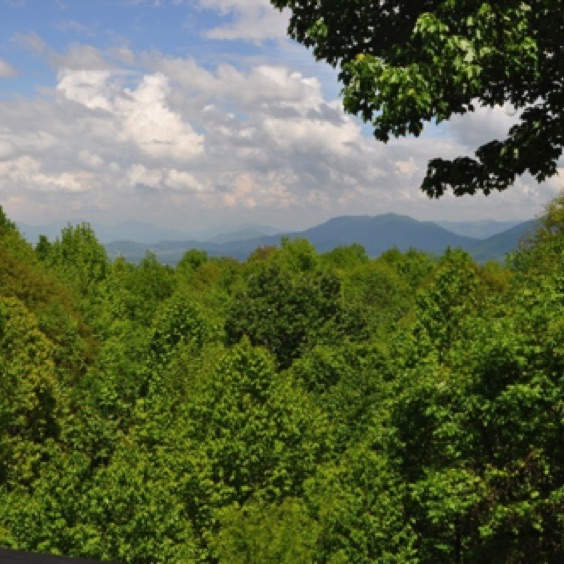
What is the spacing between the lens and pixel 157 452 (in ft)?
113

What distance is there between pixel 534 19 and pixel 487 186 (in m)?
4.03

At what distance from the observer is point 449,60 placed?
11.0 metres

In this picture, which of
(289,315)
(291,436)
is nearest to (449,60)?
(291,436)

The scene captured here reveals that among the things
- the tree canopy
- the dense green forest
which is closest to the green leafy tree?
the dense green forest

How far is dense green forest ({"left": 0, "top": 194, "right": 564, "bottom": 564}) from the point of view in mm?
19812

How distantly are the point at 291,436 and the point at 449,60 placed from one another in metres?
23.0

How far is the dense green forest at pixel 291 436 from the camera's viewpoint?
19812 mm

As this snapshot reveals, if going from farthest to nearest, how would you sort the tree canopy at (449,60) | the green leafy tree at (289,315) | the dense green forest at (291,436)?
the green leafy tree at (289,315) → the dense green forest at (291,436) → the tree canopy at (449,60)

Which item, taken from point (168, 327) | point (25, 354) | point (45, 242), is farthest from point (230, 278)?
point (25, 354)

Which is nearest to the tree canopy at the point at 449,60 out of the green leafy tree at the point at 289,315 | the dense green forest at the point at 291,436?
the dense green forest at the point at 291,436

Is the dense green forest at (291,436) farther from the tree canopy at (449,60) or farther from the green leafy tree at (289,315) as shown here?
the tree canopy at (449,60)

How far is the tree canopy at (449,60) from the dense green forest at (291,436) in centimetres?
731

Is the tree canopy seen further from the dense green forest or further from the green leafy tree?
the green leafy tree

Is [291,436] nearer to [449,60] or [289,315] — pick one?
[449,60]
